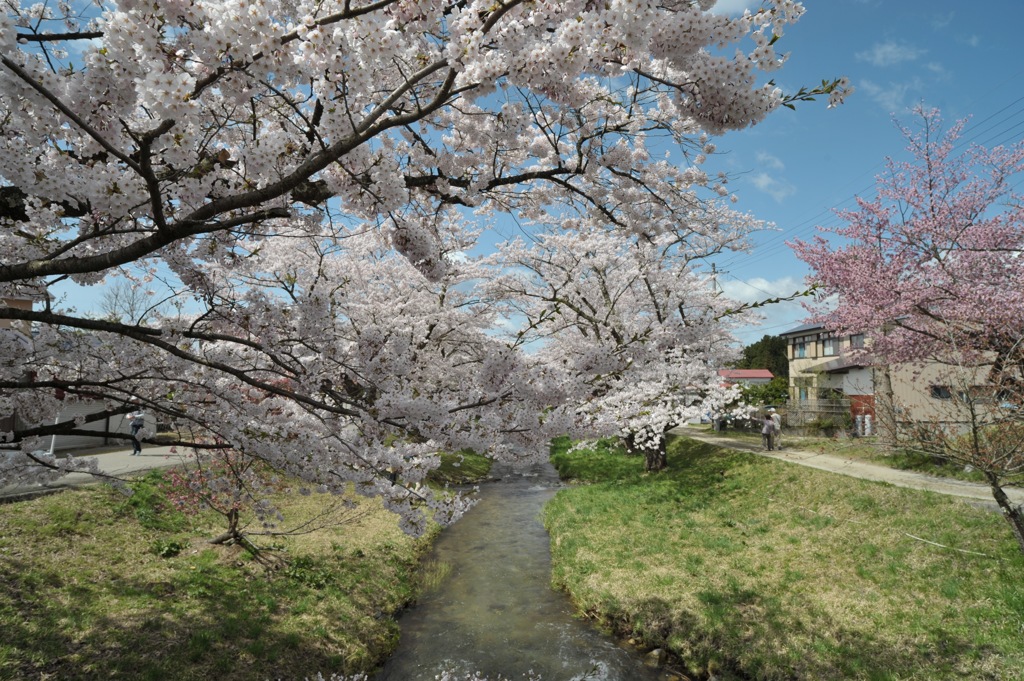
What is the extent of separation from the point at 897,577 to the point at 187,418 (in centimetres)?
1012

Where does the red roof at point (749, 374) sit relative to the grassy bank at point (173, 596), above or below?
above

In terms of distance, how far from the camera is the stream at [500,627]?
7.45 m

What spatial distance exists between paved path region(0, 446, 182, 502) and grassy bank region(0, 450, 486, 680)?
2.25 ft

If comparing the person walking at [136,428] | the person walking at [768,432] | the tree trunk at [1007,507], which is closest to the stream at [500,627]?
the person walking at [136,428]

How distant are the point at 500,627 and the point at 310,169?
7983 mm

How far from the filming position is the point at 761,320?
23.6 m

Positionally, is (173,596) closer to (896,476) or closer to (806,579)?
(806,579)

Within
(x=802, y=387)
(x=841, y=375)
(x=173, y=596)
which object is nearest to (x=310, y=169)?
(x=173, y=596)

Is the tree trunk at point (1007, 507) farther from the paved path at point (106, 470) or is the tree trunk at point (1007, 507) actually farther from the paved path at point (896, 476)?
the paved path at point (106, 470)

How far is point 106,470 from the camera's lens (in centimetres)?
1367

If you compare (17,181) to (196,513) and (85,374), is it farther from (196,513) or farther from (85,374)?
(196,513)

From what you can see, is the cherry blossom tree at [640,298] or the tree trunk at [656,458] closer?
the cherry blossom tree at [640,298]

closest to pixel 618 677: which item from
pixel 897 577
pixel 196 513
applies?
pixel 897 577

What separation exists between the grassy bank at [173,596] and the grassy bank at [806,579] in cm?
395
